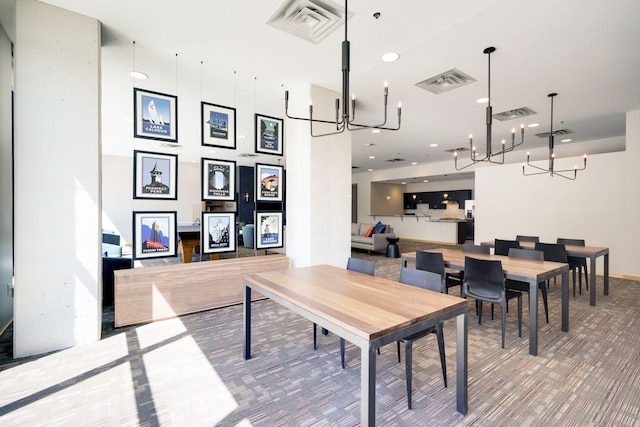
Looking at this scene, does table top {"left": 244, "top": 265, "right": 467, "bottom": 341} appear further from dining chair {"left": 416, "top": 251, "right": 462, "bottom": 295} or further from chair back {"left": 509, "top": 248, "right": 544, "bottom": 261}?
chair back {"left": 509, "top": 248, "right": 544, "bottom": 261}

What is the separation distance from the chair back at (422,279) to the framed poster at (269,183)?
250 centimetres

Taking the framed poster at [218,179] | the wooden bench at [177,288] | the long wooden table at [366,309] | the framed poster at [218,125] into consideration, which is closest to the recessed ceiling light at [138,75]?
the framed poster at [218,125]

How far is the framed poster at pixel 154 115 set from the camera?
129 inches

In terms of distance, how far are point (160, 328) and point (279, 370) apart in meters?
1.62

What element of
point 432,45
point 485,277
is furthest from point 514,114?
point 485,277

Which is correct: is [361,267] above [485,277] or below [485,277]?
above

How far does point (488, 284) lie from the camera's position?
299cm

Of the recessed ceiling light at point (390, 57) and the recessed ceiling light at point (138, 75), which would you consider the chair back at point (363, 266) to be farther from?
the recessed ceiling light at point (138, 75)

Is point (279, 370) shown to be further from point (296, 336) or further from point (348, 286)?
point (348, 286)

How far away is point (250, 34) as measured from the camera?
9.81 feet

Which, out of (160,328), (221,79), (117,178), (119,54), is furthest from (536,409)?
(117,178)

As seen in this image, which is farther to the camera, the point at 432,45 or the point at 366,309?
the point at 432,45

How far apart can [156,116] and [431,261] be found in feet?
12.0

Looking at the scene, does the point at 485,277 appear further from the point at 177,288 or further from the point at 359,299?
the point at 177,288
